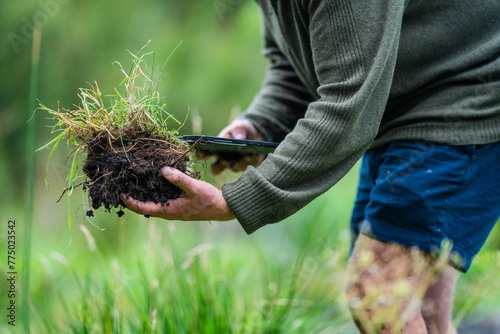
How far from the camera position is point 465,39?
2195mm

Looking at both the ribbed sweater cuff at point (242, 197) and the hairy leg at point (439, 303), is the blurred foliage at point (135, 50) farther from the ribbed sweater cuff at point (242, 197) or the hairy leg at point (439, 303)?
the ribbed sweater cuff at point (242, 197)

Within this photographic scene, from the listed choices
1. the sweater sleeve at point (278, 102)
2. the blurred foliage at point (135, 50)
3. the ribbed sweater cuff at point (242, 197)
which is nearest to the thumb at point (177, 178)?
the ribbed sweater cuff at point (242, 197)

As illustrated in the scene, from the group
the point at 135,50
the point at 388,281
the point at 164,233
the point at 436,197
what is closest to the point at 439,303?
the point at 388,281

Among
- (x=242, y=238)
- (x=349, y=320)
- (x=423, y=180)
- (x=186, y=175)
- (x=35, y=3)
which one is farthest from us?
(x=35, y=3)

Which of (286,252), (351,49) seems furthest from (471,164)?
(286,252)

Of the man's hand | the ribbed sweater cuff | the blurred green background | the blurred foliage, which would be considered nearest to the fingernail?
the man's hand

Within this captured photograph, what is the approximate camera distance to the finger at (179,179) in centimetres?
188

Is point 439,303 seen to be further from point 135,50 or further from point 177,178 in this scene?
point 135,50

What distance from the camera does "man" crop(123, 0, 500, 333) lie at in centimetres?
194

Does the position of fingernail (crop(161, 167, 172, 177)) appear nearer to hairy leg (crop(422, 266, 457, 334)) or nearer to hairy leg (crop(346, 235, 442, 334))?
hairy leg (crop(346, 235, 442, 334))

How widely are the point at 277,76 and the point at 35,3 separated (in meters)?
4.51

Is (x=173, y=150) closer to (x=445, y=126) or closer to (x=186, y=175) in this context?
(x=186, y=175)

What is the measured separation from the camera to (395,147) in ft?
7.50

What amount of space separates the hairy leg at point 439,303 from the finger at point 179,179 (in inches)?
37.5
